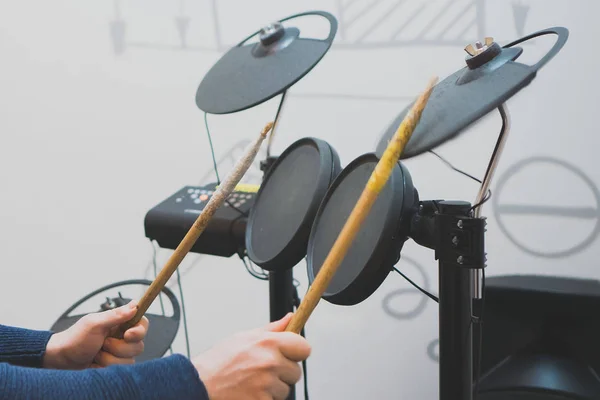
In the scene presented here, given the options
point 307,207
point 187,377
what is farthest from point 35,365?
point 307,207

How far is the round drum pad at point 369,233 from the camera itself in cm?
74

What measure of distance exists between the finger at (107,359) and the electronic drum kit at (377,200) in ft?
0.89

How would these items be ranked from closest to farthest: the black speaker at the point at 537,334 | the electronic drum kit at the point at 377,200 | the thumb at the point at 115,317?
1. the electronic drum kit at the point at 377,200
2. the thumb at the point at 115,317
3. the black speaker at the point at 537,334

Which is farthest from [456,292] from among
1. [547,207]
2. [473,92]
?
[547,207]

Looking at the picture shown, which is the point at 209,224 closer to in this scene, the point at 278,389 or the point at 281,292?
the point at 281,292

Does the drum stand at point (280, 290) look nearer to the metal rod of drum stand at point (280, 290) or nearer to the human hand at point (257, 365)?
the metal rod of drum stand at point (280, 290)

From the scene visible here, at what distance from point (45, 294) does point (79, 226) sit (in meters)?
0.31

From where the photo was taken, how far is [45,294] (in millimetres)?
2076

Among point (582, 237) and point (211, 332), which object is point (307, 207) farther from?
point (211, 332)

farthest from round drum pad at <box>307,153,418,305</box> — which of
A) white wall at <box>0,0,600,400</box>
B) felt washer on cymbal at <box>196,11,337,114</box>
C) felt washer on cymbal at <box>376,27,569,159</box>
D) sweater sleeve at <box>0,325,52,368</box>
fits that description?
white wall at <box>0,0,600,400</box>

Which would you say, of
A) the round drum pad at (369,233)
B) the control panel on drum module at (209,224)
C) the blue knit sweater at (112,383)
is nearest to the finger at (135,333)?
the blue knit sweater at (112,383)

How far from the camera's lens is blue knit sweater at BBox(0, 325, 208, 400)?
0.60 m

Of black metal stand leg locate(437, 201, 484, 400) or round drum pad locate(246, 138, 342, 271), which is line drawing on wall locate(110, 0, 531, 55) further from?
black metal stand leg locate(437, 201, 484, 400)

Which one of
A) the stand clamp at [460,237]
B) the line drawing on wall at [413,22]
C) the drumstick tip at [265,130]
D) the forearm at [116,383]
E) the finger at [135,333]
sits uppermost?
the line drawing on wall at [413,22]
